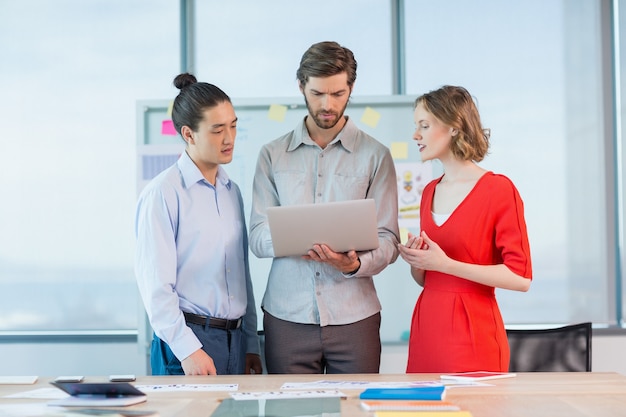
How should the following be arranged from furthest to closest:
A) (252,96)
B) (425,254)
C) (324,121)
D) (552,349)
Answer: (252,96)
(552,349)
(324,121)
(425,254)

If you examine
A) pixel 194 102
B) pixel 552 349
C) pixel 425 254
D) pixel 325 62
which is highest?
pixel 325 62

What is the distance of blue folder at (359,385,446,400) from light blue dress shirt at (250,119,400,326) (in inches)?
26.8

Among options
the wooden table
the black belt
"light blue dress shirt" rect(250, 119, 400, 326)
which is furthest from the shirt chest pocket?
the wooden table

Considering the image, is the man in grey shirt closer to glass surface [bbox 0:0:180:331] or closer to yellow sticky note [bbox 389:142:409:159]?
yellow sticky note [bbox 389:142:409:159]

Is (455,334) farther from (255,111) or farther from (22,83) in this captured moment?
(22,83)

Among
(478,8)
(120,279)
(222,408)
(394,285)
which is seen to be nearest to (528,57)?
(478,8)

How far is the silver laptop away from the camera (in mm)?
2209

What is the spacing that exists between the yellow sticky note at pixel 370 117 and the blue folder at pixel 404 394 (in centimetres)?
221

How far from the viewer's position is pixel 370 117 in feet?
12.5

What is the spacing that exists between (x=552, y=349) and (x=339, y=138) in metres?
1.09

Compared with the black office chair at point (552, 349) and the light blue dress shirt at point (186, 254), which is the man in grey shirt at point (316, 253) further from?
the black office chair at point (552, 349)

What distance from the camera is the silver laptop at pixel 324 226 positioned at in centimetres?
221

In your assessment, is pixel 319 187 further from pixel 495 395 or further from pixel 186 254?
pixel 495 395

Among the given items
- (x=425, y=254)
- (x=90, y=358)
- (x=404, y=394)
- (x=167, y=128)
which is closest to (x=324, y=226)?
(x=425, y=254)
